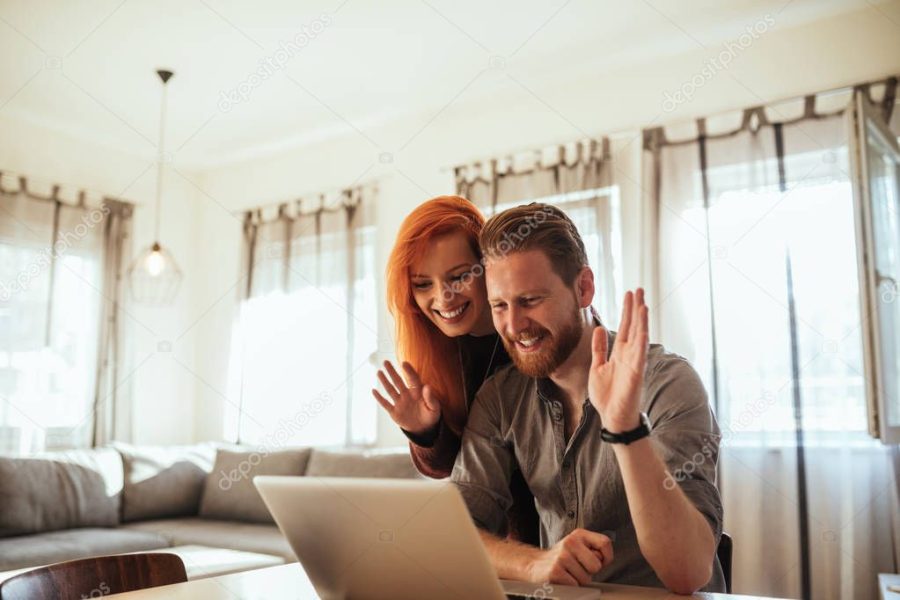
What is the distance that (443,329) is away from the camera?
1850 millimetres

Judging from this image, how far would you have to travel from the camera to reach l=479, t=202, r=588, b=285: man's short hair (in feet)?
5.16

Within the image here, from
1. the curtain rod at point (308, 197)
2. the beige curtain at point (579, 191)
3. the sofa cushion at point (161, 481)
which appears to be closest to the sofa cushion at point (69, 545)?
the sofa cushion at point (161, 481)

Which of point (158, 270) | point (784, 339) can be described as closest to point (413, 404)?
point (784, 339)

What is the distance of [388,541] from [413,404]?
62cm

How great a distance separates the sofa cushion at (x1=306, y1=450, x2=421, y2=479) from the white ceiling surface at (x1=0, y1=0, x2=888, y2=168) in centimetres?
201

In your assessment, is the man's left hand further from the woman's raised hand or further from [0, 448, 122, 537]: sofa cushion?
[0, 448, 122, 537]: sofa cushion

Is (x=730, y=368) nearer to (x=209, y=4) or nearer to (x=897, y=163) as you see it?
(x=897, y=163)

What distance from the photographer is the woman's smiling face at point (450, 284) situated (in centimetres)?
182

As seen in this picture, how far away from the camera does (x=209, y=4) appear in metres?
3.66

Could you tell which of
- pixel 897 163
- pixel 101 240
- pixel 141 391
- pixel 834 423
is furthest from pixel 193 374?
pixel 897 163

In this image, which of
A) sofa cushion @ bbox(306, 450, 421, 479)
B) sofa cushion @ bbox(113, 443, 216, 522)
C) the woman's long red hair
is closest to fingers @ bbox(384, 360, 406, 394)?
the woman's long red hair

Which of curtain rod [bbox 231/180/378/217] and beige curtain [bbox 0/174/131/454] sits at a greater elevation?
curtain rod [bbox 231/180/378/217]

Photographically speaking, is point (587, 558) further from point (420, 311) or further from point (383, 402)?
point (420, 311)

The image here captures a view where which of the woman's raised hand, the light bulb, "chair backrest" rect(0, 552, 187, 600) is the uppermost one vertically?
the light bulb
